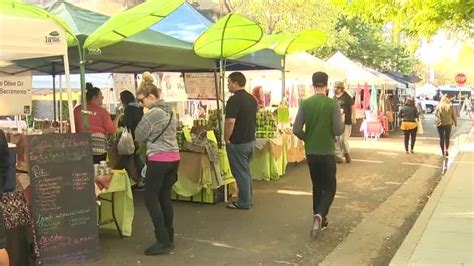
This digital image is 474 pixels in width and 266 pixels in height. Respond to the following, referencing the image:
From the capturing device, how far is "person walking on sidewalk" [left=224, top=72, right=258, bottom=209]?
7.50 metres

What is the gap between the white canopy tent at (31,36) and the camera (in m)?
4.84

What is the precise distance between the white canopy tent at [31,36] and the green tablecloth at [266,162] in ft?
18.1

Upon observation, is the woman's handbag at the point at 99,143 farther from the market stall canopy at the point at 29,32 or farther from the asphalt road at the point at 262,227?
the market stall canopy at the point at 29,32

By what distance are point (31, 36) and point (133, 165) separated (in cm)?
417

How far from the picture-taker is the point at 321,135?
6.34 metres

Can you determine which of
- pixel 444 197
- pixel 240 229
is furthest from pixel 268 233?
pixel 444 197

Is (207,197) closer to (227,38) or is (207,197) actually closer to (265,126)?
(227,38)

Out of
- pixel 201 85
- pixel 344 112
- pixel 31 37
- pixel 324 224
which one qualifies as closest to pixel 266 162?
pixel 201 85

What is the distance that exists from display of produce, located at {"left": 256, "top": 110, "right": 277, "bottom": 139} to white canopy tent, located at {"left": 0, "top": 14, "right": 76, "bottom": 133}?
5430mm

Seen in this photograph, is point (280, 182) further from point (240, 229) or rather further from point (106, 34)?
point (106, 34)

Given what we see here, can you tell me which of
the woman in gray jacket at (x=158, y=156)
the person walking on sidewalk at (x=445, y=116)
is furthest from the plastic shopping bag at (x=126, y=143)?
the person walking on sidewalk at (x=445, y=116)

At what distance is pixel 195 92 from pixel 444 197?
447 centimetres

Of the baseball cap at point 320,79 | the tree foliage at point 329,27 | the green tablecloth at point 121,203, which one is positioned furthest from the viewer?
the tree foliage at point 329,27

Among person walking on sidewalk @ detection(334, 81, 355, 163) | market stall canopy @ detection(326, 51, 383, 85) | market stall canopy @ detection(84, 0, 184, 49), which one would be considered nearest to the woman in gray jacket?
market stall canopy @ detection(84, 0, 184, 49)
